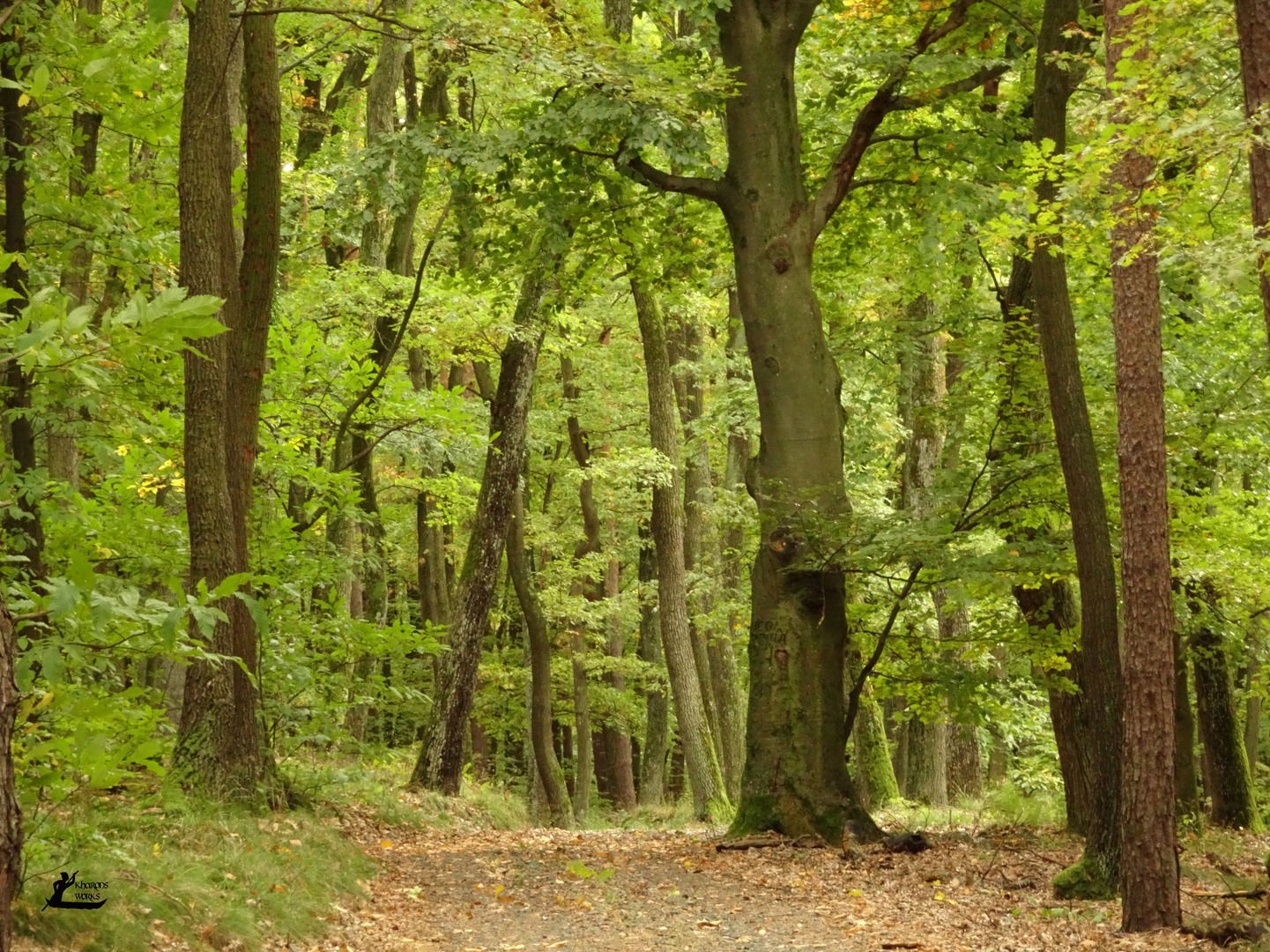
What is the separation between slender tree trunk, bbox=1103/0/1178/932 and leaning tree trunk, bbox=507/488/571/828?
37.6 feet

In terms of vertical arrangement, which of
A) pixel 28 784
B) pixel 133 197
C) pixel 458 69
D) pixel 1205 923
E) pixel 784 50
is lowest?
pixel 1205 923

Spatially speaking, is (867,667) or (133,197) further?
(867,667)

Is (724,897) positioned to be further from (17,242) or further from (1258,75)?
(17,242)

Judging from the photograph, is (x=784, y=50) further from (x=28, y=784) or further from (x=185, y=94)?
(x=28, y=784)

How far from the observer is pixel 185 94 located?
8336 mm

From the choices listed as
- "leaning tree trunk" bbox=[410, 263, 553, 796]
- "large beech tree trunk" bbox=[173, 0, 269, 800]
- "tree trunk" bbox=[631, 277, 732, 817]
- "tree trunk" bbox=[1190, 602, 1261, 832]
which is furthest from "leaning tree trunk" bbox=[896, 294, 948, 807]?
"large beech tree trunk" bbox=[173, 0, 269, 800]

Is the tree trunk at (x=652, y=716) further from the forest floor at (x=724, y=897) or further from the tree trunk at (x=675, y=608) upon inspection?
the forest floor at (x=724, y=897)

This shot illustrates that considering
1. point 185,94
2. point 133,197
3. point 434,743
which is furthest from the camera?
point 434,743

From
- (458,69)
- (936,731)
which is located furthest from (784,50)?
(936,731)

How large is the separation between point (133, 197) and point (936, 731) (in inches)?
604

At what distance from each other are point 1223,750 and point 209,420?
1394 centimetres

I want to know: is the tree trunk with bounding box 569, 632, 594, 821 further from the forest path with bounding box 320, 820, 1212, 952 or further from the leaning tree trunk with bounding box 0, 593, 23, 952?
the leaning tree trunk with bounding box 0, 593, 23, 952

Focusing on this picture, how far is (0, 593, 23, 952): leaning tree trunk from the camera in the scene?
2451 mm

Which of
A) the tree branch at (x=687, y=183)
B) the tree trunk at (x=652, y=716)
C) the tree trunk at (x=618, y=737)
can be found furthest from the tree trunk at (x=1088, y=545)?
the tree trunk at (x=618, y=737)
